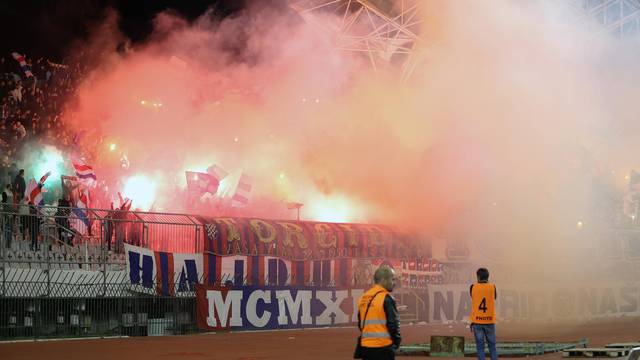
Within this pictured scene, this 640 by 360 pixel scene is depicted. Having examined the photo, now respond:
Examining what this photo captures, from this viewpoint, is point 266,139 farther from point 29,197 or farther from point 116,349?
point 116,349

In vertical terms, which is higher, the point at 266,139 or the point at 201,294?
the point at 266,139

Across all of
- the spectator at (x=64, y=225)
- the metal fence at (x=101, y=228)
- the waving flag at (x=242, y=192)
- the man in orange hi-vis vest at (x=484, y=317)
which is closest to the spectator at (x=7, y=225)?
the metal fence at (x=101, y=228)

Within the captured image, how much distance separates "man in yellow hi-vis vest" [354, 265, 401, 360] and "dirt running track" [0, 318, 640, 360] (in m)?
8.75

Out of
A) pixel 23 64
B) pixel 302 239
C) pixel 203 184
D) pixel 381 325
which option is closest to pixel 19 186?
pixel 302 239

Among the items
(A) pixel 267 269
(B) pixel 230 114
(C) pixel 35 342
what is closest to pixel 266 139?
(B) pixel 230 114

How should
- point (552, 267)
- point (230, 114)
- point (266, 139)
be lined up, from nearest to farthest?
point (552, 267)
point (266, 139)
point (230, 114)

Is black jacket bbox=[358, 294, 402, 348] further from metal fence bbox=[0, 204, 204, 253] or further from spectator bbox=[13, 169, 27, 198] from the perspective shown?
spectator bbox=[13, 169, 27, 198]

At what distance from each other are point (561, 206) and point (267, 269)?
9729mm

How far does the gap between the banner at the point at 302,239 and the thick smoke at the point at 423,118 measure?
173 cm

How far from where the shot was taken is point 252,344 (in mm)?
21766

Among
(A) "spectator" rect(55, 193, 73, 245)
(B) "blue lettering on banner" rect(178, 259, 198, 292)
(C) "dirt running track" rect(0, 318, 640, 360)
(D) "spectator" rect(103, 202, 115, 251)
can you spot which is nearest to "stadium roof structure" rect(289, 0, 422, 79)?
(C) "dirt running track" rect(0, 318, 640, 360)

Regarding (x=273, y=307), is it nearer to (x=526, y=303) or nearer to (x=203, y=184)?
(x=203, y=184)

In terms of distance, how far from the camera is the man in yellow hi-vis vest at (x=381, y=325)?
365 inches

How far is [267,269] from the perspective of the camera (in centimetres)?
2788
